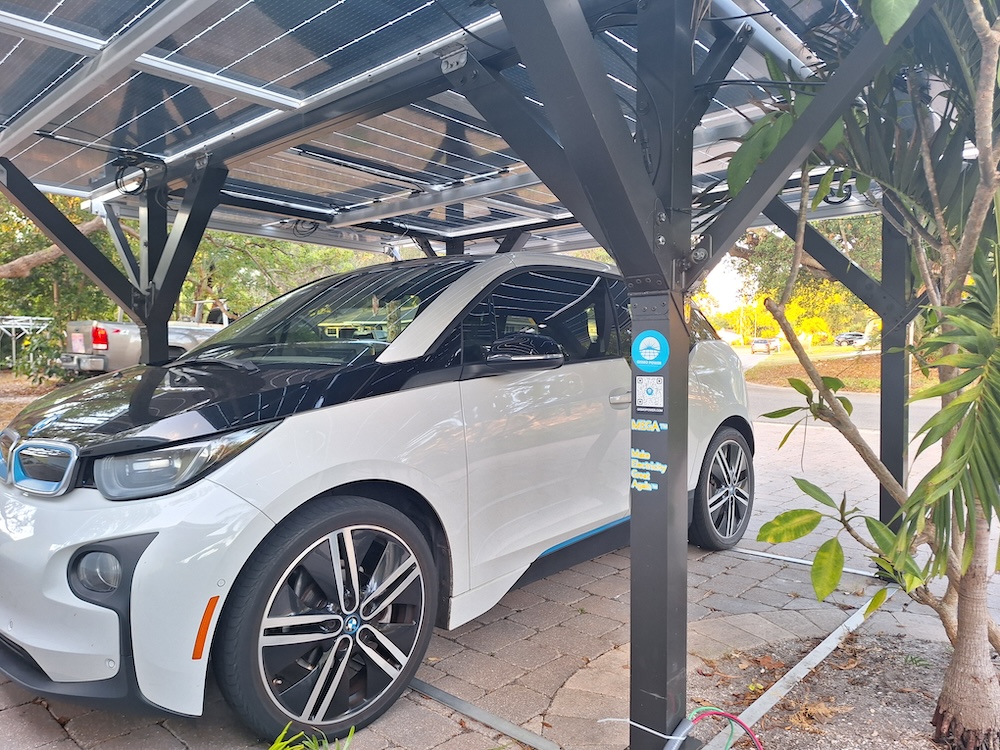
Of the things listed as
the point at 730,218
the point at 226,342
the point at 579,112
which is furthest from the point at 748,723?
the point at 226,342

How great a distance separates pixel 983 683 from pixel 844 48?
2.25 metres

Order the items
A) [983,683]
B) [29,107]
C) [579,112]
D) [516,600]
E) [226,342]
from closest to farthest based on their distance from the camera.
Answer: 1. [579,112]
2. [983,683]
3. [226,342]
4. [516,600]
5. [29,107]

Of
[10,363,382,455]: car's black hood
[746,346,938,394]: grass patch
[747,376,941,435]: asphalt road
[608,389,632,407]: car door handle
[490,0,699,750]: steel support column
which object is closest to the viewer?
[490,0,699,750]: steel support column

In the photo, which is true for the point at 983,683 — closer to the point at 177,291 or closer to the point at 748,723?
the point at 748,723

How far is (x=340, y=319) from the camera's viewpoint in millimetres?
3322

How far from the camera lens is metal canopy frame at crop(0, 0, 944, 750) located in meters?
2.07

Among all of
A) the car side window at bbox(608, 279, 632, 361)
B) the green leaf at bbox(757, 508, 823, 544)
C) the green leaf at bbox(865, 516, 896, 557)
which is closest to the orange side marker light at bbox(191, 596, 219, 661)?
the green leaf at bbox(757, 508, 823, 544)

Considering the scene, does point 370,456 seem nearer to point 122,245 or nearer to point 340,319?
point 340,319

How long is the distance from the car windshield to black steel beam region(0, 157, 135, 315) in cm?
209

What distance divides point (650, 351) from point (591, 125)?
2.35ft

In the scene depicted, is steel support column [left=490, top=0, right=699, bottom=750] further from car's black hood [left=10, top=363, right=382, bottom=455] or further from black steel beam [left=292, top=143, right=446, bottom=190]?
black steel beam [left=292, top=143, right=446, bottom=190]

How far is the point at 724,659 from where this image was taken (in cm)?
314

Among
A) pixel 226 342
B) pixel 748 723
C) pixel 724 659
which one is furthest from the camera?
pixel 226 342

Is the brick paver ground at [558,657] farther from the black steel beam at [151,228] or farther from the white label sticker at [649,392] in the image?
the black steel beam at [151,228]
